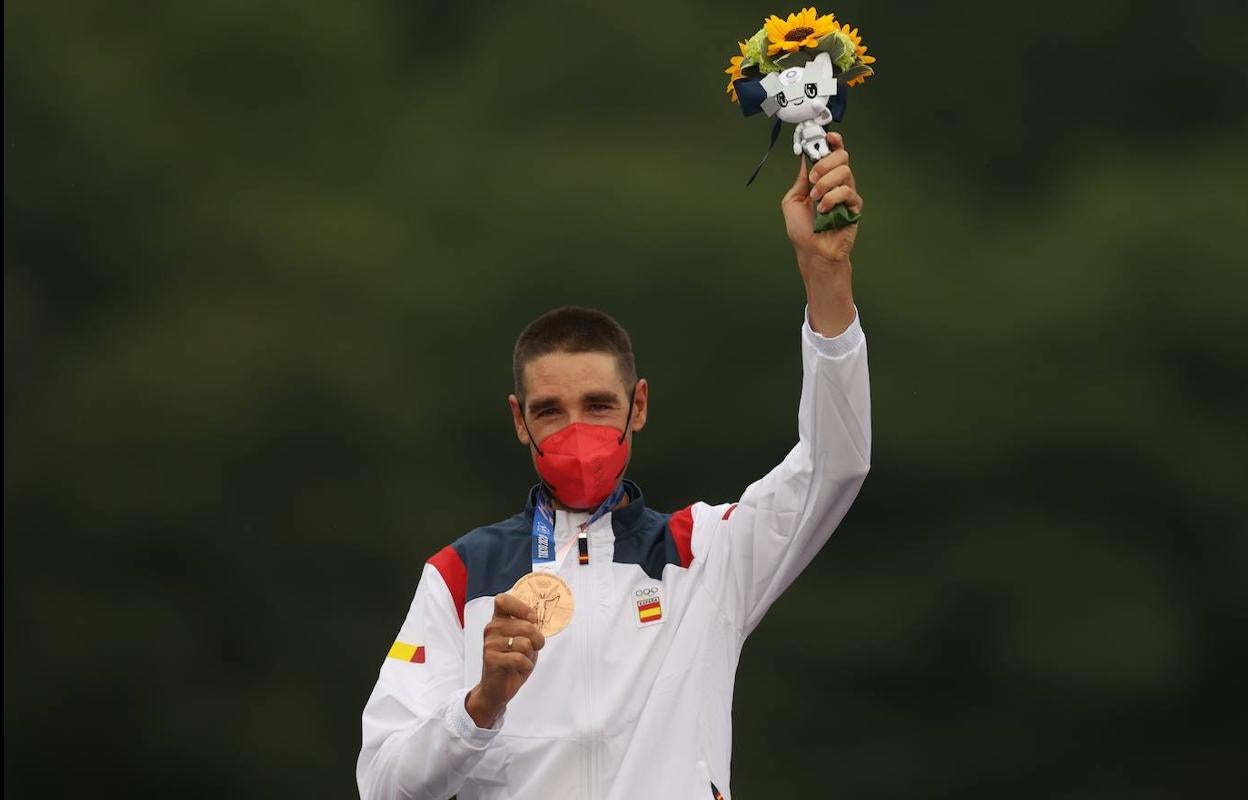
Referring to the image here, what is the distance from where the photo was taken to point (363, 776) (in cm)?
273

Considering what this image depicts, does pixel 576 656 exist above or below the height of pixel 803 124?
below

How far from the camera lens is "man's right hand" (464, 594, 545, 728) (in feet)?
8.16

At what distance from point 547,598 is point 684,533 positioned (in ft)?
1.18

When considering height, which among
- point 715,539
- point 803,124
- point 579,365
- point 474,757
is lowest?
point 474,757

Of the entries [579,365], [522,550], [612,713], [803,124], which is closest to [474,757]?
[612,713]

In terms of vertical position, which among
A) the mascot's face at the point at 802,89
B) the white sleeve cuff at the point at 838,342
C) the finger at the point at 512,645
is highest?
the mascot's face at the point at 802,89

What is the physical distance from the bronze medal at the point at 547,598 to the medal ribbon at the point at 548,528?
0.51 ft

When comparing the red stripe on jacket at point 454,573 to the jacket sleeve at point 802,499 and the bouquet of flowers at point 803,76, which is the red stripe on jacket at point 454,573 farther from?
the bouquet of flowers at point 803,76

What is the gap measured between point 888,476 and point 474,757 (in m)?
2.62

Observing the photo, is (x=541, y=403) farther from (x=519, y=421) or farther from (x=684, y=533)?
(x=684, y=533)

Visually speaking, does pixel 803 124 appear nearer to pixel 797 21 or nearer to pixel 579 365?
pixel 797 21

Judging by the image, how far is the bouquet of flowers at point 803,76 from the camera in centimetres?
256

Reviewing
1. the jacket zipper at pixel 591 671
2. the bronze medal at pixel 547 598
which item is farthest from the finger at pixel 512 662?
the jacket zipper at pixel 591 671

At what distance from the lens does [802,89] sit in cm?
257
